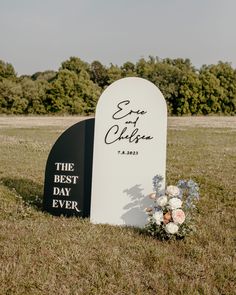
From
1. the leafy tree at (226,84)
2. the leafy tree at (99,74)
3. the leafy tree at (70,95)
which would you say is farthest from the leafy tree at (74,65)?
the leafy tree at (226,84)

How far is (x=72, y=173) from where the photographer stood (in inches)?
229

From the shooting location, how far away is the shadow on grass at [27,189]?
6.59m

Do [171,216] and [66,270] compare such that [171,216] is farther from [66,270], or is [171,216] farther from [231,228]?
[66,270]

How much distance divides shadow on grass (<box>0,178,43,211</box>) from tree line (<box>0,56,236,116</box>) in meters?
46.6

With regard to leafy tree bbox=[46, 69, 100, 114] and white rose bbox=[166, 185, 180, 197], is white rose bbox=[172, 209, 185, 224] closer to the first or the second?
white rose bbox=[166, 185, 180, 197]

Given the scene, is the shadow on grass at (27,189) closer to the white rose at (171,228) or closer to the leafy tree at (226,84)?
the white rose at (171,228)

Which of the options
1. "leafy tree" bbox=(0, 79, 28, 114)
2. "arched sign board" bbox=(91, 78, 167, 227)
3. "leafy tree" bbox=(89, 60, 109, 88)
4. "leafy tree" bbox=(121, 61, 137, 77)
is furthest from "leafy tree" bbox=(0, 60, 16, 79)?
"arched sign board" bbox=(91, 78, 167, 227)

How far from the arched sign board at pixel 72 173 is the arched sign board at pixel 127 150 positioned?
21 centimetres

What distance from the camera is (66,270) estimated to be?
156 inches

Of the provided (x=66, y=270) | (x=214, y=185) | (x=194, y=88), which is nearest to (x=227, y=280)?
(x=66, y=270)

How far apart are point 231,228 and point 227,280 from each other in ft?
5.67

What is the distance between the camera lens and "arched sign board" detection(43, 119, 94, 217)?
5.77 metres

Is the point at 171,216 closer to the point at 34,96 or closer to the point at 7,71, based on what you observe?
the point at 34,96

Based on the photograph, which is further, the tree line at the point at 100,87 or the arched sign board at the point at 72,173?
the tree line at the point at 100,87
